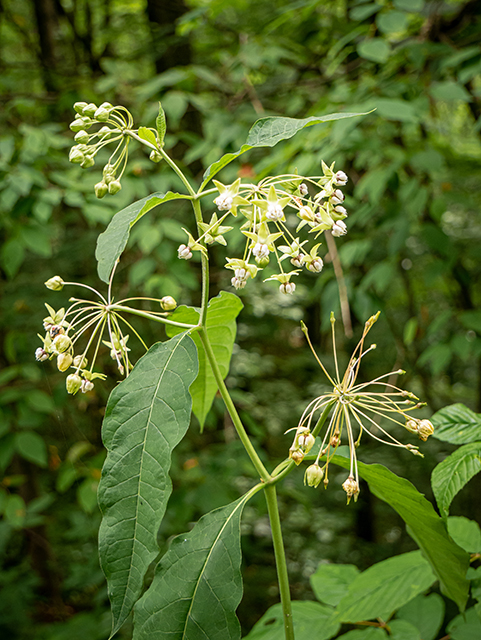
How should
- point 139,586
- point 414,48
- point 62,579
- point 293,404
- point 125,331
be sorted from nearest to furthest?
1. point 139,586
2. point 414,48
3. point 125,331
4. point 293,404
5. point 62,579

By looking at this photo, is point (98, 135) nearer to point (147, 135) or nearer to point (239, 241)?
point (147, 135)

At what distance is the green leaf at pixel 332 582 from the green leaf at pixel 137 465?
68cm

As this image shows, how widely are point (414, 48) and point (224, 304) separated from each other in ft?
5.31

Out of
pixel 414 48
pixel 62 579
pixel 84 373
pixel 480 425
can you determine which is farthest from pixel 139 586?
pixel 62 579

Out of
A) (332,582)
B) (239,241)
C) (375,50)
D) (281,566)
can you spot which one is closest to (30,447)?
(239,241)

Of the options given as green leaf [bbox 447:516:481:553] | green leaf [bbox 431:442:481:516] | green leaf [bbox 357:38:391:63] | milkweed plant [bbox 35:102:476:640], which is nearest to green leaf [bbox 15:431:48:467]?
milkweed plant [bbox 35:102:476:640]

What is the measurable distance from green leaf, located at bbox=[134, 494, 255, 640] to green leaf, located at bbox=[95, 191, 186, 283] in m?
0.38

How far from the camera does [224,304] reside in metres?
0.80

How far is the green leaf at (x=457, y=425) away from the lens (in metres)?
0.79


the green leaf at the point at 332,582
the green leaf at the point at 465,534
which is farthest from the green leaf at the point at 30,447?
the green leaf at the point at 465,534

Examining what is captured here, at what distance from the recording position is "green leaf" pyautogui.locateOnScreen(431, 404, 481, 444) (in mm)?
788

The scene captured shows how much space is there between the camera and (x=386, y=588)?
89 centimetres

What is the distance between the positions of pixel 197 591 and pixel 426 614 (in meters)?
0.69

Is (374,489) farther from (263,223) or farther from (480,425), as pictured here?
(263,223)
